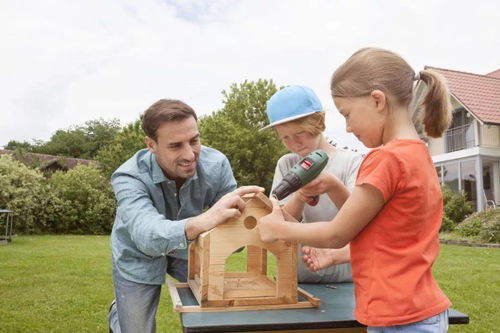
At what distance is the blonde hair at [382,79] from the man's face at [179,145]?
107 centimetres

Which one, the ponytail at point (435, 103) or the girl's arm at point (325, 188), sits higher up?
the ponytail at point (435, 103)

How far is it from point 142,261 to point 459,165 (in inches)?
863

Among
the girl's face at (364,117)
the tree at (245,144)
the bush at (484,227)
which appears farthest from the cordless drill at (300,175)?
the tree at (245,144)

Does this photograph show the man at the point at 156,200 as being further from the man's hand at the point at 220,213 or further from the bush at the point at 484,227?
the bush at the point at 484,227

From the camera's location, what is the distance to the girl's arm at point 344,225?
1771 millimetres

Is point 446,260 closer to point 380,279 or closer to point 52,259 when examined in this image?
point 52,259

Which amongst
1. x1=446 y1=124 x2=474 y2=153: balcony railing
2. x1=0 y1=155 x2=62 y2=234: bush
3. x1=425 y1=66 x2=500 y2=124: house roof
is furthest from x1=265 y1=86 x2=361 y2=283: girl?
x1=446 y1=124 x2=474 y2=153: balcony railing

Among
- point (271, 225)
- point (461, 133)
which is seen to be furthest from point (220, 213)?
point (461, 133)

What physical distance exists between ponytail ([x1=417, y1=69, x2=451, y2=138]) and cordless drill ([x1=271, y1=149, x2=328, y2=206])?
453 mm

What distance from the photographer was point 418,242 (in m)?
1.81

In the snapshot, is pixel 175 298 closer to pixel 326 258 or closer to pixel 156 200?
pixel 326 258

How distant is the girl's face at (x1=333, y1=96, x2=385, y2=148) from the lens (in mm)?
1882

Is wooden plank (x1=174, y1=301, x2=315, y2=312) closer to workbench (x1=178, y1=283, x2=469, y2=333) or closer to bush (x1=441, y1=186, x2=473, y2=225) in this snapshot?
workbench (x1=178, y1=283, x2=469, y2=333)

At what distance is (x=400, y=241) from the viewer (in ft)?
5.89
